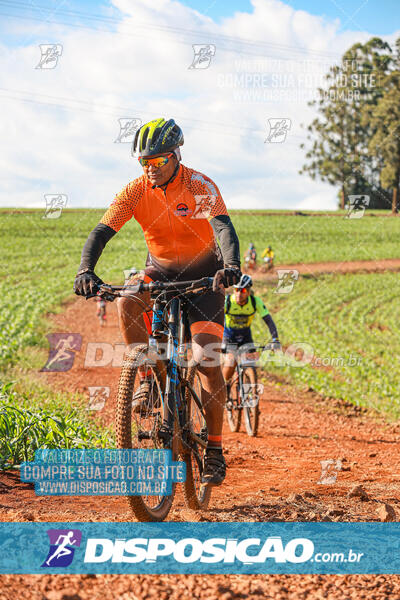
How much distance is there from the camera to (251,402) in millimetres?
9023

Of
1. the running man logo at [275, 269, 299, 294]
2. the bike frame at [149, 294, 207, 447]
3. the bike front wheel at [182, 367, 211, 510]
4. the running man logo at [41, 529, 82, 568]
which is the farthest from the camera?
the running man logo at [275, 269, 299, 294]

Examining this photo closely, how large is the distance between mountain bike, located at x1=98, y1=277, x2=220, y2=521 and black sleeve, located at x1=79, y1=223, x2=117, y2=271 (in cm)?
36

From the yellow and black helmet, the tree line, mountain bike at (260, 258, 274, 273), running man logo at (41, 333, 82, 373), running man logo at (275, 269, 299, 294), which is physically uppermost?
the tree line

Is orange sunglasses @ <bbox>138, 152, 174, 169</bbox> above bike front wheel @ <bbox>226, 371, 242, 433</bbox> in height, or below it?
above

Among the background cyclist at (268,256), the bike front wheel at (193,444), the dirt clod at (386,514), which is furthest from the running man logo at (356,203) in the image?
the dirt clod at (386,514)

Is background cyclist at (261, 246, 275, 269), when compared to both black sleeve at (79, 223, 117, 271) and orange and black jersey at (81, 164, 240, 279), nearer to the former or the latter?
orange and black jersey at (81, 164, 240, 279)

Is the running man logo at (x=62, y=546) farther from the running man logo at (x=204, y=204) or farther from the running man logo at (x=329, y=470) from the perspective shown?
the running man logo at (x=329, y=470)

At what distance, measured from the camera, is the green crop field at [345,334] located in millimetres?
13516

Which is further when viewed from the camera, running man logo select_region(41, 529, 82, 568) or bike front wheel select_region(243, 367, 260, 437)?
bike front wheel select_region(243, 367, 260, 437)

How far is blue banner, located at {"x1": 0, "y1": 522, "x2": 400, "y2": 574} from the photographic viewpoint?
323cm

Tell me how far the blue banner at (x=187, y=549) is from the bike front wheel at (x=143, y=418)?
16 centimetres

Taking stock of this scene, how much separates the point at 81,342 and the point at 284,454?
10.7 meters

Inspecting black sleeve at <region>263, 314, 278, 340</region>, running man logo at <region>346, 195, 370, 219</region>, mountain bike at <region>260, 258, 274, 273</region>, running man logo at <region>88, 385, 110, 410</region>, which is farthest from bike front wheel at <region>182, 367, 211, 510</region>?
mountain bike at <region>260, 258, 274, 273</region>

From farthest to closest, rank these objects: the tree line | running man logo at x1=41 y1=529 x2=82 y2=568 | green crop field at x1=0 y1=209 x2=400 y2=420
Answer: the tree line, green crop field at x1=0 y1=209 x2=400 y2=420, running man logo at x1=41 y1=529 x2=82 y2=568
